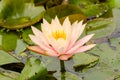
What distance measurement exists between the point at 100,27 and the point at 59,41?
0.49 meters

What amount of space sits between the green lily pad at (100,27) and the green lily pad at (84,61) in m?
0.22

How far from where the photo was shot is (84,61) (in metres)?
1.62

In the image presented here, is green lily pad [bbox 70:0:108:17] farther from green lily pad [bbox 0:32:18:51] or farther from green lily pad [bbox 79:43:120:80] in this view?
green lily pad [bbox 0:32:18:51]

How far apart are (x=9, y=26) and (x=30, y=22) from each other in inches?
4.7

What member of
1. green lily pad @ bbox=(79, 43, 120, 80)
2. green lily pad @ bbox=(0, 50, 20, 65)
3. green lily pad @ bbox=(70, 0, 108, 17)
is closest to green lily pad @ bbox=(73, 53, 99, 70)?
green lily pad @ bbox=(79, 43, 120, 80)

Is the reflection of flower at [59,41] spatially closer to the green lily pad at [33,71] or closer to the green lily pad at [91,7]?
the green lily pad at [33,71]

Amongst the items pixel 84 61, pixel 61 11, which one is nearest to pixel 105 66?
pixel 84 61

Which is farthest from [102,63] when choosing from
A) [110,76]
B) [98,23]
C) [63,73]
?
[98,23]

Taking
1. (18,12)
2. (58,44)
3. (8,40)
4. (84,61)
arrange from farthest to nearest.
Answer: (18,12)
(8,40)
(84,61)
(58,44)

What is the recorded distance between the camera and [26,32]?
6.14ft

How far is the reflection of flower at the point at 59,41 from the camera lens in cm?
146

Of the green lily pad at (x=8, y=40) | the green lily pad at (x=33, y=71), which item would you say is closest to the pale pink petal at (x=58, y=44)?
the green lily pad at (x=33, y=71)

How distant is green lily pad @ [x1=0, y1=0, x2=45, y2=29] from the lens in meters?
1.91

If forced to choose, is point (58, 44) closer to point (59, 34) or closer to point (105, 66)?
point (59, 34)
